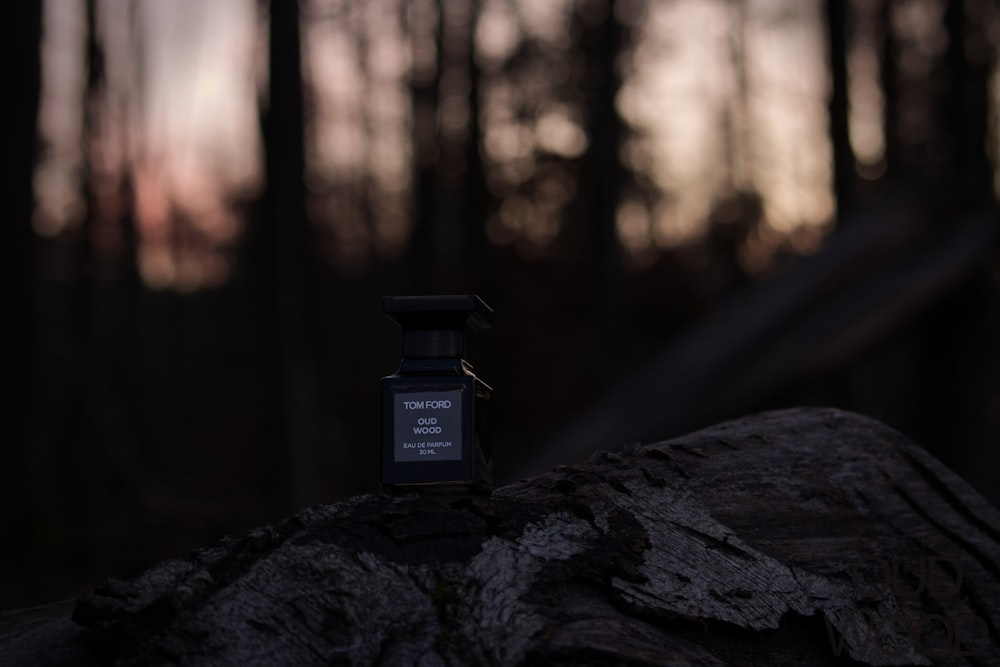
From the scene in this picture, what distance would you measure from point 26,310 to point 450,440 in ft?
23.1

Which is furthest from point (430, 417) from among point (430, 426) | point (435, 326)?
point (435, 326)

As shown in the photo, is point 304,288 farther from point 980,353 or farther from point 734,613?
point 734,613

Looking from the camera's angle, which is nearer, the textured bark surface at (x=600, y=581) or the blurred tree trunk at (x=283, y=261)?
the textured bark surface at (x=600, y=581)

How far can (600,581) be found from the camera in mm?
2049

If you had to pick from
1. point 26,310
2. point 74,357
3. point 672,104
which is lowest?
point 74,357

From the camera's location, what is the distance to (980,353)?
609 centimetres

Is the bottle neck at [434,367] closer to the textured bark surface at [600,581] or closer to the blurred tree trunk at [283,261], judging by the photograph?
the textured bark surface at [600,581]

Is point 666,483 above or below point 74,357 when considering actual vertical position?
above

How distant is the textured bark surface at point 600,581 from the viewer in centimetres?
185

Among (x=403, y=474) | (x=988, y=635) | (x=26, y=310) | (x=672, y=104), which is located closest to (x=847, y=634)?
(x=988, y=635)

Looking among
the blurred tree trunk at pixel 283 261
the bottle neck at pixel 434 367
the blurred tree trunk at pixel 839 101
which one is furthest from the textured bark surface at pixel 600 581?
the blurred tree trunk at pixel 839 101

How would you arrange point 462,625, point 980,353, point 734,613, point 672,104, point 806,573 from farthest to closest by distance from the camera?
1. point 672,104
2. point 980,353
3. point 806,573
4. point 734,613
5. point 462,625

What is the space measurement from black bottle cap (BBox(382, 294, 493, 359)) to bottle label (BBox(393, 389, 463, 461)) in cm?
11

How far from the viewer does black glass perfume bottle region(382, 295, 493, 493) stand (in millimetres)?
2189
